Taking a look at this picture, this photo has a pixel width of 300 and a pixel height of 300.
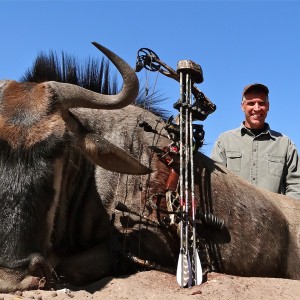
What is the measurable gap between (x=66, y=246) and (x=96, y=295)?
1.13m

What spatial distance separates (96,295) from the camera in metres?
5.25

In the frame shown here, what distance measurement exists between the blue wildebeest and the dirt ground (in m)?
0.20

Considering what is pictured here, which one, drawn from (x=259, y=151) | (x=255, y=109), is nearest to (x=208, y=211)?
(x=259, y=151)

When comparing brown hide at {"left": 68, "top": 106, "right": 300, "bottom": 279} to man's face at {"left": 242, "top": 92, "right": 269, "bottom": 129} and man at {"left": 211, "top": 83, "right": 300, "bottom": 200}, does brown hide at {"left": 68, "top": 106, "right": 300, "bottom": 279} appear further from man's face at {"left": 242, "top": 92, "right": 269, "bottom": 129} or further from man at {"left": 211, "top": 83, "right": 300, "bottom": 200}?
man's face at {"left": 242, "top": 92, "right": 269, "bottom": 129}

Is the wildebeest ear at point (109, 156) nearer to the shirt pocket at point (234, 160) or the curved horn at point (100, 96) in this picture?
the curved horn at point (100, 96)

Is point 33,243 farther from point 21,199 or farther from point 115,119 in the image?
point 115,119

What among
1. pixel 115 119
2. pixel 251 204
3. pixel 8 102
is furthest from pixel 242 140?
pixel 8 102

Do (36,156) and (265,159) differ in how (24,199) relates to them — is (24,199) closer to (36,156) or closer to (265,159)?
(36,156)

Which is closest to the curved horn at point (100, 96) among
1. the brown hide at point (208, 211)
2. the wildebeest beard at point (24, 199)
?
the wildebeest beard at point (24, 199)

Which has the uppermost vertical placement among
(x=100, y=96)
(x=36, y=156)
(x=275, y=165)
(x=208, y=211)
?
(x=100, y=96)

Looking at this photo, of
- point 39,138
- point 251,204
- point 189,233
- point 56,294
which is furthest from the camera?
point 251,204

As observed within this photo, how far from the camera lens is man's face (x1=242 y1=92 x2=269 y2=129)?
30.4 feet

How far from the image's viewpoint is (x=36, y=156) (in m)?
5.32

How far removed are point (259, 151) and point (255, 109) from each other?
64 centimetres
